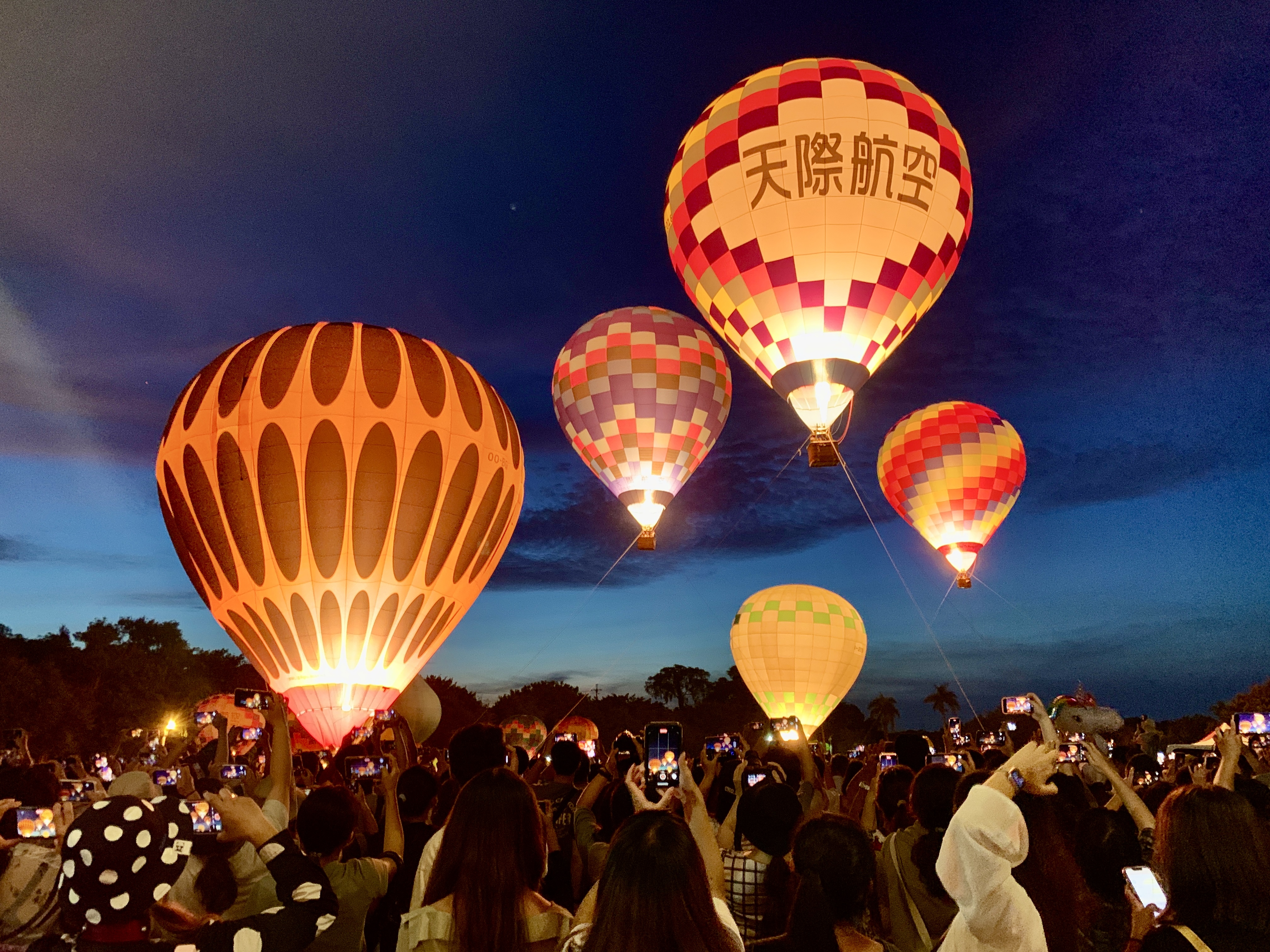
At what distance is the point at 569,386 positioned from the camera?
16.0 metres

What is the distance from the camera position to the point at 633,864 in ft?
5.50

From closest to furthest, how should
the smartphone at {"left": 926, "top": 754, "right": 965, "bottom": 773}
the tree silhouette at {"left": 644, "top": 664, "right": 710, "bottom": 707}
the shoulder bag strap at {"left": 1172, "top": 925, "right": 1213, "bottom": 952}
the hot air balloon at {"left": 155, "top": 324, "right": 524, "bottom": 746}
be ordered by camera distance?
the shoulder bag strap at {"left": 1172, "top": 925, "right": 1213, "bottom": 952}
the smartphone at {"left": 926, "top": 754, "right": 965, "bottom": 773}
the hot air balloon at {"left": 155, "top": 324, "right": 524, "bottom": 746}
the tree silhouette at {"left": 644, "top": 664, "right": 710, "bottom": 707}

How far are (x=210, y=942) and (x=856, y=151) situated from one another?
10.5m

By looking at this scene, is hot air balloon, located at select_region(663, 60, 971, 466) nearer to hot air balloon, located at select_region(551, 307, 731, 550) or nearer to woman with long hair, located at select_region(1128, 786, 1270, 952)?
hot air balloon, located at select_region(551, 307, 731, 550)

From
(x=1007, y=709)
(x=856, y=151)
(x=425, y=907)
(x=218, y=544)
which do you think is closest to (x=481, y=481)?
(x=218, y=544)

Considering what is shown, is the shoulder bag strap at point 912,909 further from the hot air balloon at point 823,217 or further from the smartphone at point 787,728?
the hot air balloon at point 823,217

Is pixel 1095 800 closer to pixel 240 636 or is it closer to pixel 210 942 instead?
pixel 210 942

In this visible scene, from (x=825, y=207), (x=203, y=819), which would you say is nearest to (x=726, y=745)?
(x=203, y=819)

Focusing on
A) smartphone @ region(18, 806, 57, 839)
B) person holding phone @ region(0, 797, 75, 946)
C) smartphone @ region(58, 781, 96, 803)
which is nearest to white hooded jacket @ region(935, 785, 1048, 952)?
person holding phone @ region(0, 797, 75, 946)

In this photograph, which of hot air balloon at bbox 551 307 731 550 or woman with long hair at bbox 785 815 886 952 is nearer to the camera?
woman with long hair at bbox 785 815 886 952

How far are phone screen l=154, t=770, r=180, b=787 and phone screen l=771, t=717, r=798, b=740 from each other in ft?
15.5

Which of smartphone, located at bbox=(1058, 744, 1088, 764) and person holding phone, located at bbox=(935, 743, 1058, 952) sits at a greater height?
person holding phone, located at bbox=(935, 743, 1058, 952)

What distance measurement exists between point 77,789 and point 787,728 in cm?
557

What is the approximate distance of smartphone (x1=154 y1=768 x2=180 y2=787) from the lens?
5676 mm
